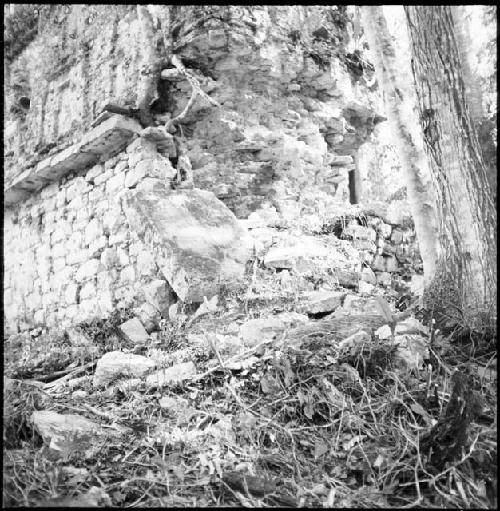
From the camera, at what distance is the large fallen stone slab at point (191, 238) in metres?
4.19

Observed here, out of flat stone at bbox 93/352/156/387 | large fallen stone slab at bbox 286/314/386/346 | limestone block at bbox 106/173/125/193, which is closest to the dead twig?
flat stone at bbox 93/352/156/387

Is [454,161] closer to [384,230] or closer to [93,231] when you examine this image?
[384,230]

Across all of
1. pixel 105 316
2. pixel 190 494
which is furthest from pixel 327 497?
pixel 105 316

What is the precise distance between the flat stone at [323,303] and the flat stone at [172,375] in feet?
A: 3.44

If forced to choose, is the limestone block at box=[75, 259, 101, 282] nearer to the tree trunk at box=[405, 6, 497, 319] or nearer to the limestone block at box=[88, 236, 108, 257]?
the limestone block at box=[88, 236, 108, 257]

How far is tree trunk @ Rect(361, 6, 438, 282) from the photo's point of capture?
3.85 meters

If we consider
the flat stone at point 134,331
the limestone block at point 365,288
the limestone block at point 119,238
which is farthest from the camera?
the limestone block at point 119,238

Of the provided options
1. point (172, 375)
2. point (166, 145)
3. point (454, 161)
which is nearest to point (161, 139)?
point (166, 145)

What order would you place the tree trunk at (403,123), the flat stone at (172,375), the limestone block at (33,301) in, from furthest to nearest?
the limestone block at (33,301)
the tree trunk at (403,123)
the flat stone at (172,375)

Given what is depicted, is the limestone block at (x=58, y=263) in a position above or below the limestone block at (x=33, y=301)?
above

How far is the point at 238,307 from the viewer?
401 cm

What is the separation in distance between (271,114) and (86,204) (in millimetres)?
2404

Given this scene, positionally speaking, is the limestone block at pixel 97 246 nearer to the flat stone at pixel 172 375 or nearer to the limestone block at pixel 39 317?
the limestone block at pixel 39 317

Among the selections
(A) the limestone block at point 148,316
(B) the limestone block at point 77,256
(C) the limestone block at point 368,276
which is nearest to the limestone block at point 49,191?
(B) the limestone block at point 77,256
